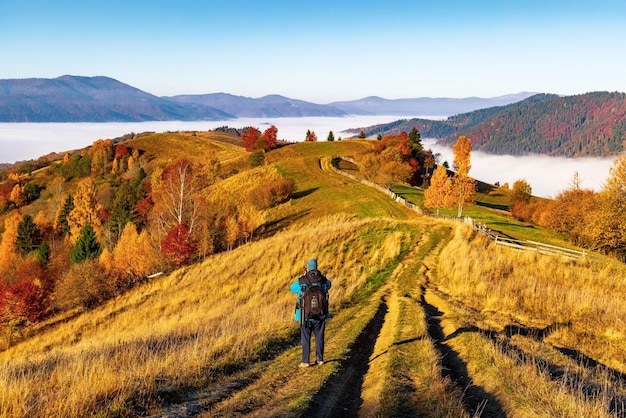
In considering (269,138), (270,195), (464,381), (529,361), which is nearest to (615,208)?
(529,361)

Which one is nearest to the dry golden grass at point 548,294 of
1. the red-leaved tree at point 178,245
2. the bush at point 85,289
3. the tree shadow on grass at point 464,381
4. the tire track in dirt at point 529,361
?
the tire track in dirt at point 529,361

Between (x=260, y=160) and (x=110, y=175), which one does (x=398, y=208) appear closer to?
(x=260, y=160)

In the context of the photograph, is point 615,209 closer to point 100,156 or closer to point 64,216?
point 64,216

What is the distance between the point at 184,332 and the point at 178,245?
32.3m

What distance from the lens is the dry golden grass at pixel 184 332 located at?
7.75 meters

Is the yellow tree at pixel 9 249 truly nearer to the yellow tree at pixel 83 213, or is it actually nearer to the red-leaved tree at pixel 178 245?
the yellow tree at pixel 83 213

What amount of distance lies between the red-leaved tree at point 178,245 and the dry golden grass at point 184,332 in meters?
6.50

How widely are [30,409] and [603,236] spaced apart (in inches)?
1943

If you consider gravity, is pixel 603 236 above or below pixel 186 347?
below

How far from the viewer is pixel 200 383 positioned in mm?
8953

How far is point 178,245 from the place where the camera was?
4491 centimetres

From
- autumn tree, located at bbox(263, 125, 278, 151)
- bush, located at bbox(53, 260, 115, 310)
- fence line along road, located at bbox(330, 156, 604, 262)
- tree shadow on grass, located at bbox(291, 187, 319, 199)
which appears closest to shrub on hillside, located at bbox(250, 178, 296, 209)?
tree shadow on grass, located at bbox(291, 187, 319, 199)

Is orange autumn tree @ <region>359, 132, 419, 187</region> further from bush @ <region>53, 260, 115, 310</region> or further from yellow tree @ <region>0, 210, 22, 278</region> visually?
yellow tree @ <region>0, 210, 22, 278</region>

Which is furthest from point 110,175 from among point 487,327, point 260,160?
point 487,327
